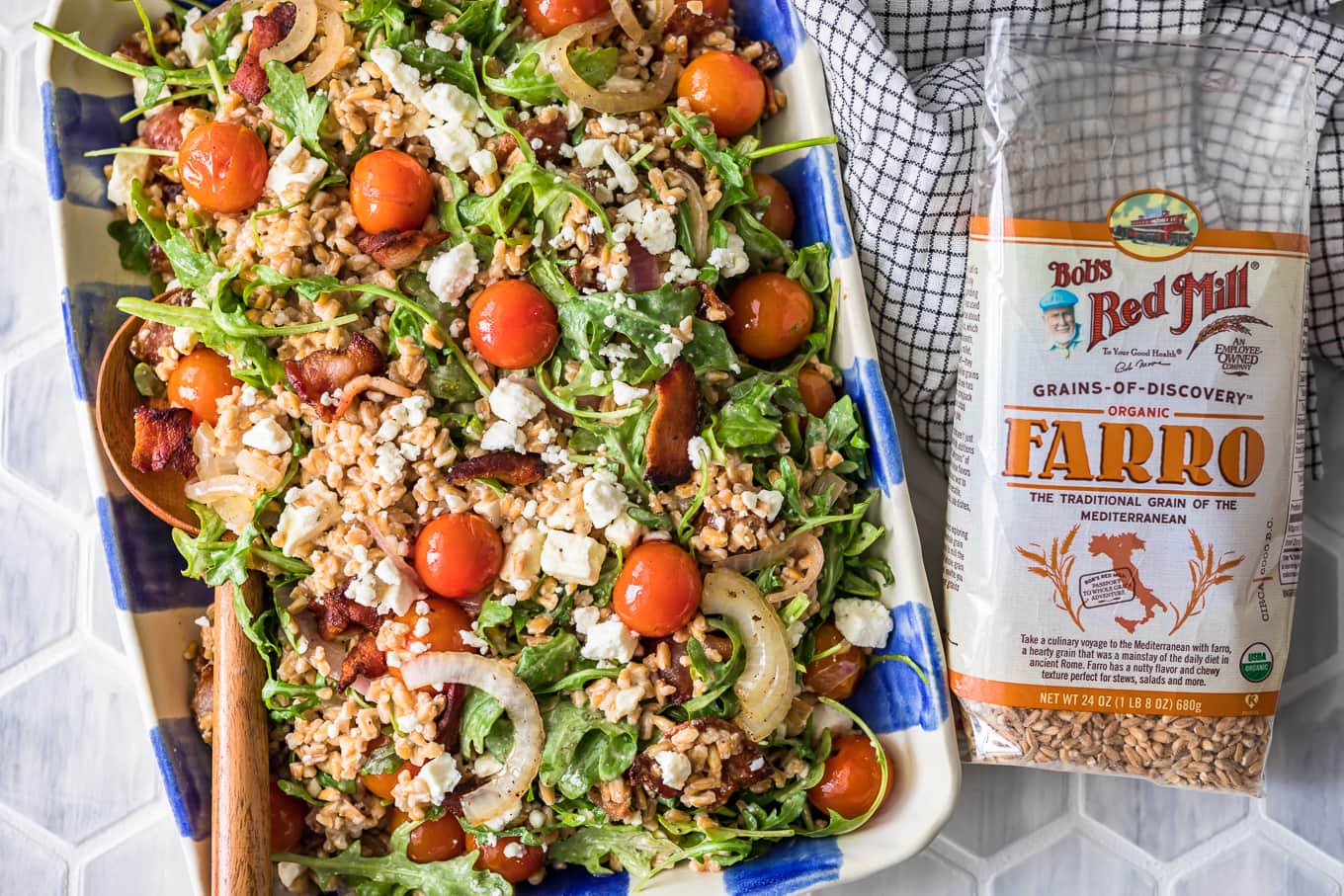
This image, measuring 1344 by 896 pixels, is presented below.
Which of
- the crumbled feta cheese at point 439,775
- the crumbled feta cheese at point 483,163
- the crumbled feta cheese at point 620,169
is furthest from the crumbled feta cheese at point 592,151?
the crumbled feta cheese at point 439,775

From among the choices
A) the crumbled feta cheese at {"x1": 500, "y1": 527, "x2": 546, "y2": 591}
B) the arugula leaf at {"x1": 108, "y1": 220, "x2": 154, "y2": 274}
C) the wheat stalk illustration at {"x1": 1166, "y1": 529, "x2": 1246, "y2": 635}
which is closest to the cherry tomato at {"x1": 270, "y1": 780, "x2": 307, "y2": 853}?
the crumbled feta cheese at {"x1": 500, "y1": 527, "x2": 546, "y2": 591}

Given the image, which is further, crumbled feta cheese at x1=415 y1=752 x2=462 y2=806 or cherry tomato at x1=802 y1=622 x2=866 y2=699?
cherry tomato at x1=802 y1=622 x2=866 y2=699

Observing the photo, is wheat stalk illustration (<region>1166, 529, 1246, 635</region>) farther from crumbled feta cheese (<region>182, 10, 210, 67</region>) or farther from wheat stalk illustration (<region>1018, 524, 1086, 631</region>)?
crumbled feta cheese (<region>182, 10, 210, 67</region>)

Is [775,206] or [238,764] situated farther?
[775,206]

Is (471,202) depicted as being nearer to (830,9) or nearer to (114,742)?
(830,9)

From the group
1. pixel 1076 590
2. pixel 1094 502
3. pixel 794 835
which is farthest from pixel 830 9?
pixel 794 835

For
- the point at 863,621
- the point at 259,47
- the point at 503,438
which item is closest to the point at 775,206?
the point at 503,438

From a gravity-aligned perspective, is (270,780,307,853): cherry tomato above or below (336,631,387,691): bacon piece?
below

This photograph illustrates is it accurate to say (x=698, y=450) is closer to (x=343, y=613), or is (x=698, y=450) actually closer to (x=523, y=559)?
(x=523, y=559)
